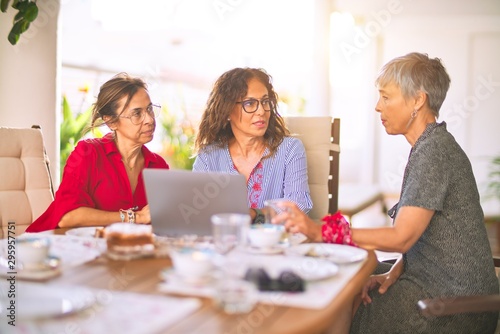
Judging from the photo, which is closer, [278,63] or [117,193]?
[117,193]

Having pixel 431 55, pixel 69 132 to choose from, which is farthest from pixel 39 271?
pixel 431 55

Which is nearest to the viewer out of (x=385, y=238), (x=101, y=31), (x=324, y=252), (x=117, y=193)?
(x=324, y=252)

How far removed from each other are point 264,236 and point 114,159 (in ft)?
3.27

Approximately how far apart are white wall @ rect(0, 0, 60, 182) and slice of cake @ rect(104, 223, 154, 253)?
65.9 inches

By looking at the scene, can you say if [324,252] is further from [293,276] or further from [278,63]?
[278,63]

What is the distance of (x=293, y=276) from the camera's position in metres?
1.25

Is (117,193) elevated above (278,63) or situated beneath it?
situated beneath

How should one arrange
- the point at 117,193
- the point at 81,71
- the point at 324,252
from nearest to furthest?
the point at 324,252 → the point at 117,193 → the point at 81,71

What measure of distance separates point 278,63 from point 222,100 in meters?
5.69

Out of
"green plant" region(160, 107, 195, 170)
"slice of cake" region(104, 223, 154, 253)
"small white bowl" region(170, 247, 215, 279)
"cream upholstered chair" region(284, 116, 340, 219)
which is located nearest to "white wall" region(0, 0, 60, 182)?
"cream upholstered chair" region(284, 116, 340, 219)

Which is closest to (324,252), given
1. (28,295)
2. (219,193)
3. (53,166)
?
(219,193)

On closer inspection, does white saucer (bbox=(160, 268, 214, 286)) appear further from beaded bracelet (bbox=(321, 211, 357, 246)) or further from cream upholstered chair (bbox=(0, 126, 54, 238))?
cream upholstered chair (bbox=(0, 126, 54, 238))

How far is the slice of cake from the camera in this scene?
1.57 m

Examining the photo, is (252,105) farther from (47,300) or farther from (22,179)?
(47,300)
